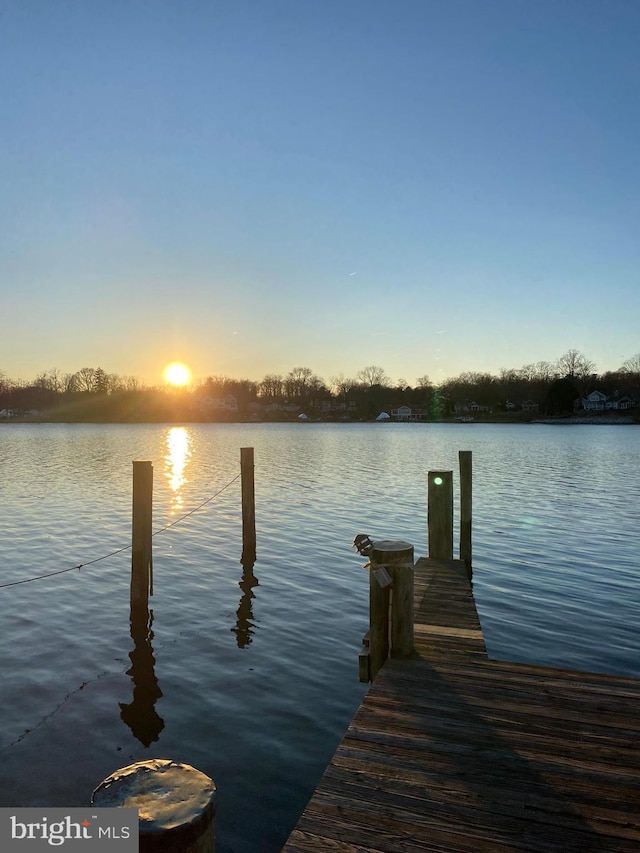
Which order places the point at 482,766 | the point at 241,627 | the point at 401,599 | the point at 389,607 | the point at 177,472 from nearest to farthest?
the point at 482,766
the point at 401,599
the point at 389,607
the point at 241,627
the point at 177,472

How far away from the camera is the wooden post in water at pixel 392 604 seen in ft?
23.2

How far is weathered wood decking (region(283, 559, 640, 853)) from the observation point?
13.0ft

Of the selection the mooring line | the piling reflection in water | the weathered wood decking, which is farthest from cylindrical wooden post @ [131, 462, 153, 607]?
the piling reflection in water

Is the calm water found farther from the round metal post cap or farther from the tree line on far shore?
the tree line on far shore

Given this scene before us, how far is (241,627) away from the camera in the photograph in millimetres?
12008

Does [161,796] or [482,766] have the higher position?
[161,796]

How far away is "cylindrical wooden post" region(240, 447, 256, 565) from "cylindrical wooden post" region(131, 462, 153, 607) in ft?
16.0

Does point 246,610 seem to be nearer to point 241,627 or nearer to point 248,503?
point 241,627

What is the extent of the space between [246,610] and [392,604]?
21.9ft

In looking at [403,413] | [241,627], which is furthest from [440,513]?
[403,413]

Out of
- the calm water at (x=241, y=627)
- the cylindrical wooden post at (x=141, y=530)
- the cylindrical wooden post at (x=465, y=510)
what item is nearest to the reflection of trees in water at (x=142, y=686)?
the calm water at (x=241, y=627)

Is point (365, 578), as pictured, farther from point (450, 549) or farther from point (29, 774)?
point (29, 774)

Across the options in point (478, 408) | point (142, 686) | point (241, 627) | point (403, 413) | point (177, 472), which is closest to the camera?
point (142, 686)

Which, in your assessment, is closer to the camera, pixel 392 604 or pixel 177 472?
pixel 392 604
